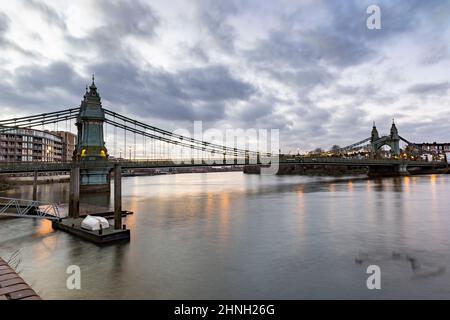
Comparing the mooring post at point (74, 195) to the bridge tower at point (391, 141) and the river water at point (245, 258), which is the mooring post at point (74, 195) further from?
the bridge tower at point (391, 141)

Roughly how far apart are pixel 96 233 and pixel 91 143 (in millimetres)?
35128

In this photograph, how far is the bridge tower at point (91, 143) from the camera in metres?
48.4

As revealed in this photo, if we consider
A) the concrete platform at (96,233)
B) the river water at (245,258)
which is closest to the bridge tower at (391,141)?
the river water at (245,258)

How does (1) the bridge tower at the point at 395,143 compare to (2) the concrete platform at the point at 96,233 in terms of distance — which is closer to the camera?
(2) the concrete platform at the point at 96,233

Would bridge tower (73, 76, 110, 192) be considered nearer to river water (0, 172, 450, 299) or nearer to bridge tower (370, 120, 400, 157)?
river water (0, 172, 450, 299)

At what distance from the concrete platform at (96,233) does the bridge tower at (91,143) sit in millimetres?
30244

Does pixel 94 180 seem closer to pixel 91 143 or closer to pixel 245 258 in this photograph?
pixel 91 143

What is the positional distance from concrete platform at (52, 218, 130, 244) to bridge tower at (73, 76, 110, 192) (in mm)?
30244

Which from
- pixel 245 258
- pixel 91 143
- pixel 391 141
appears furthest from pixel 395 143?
pixel 245 258

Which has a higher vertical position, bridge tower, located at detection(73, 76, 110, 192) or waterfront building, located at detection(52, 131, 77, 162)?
waterfront building, located at detection(52, 131, 77, 162)

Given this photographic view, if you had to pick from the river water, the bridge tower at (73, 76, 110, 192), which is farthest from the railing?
the bridge tower at (73, 76, 110, 192)

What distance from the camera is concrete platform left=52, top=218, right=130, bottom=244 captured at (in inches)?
680

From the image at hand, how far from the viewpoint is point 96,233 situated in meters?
17.7
